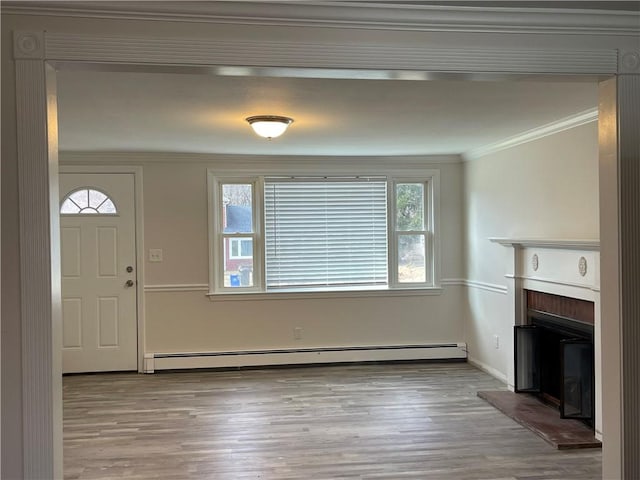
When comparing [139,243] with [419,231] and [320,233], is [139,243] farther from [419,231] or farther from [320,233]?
[419,231]

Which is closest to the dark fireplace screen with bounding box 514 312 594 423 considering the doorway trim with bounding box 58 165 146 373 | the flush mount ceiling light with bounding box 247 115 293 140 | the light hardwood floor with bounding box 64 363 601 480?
the light hardwood floor with bounding box 64 363 601 480

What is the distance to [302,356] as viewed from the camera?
5695mm

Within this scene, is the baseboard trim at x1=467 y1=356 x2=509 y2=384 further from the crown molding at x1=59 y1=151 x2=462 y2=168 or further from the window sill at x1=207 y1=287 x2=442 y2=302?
the crown molding at x1=59 y1=151 x2=462 y2=168

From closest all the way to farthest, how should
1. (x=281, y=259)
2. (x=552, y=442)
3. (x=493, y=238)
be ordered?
(x=552, y=442) → (x=493, y=238) → (x=281, y=259)

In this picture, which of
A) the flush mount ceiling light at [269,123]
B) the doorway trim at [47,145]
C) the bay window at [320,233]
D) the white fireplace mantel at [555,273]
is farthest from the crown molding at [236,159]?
the doorway trim at [47,145]

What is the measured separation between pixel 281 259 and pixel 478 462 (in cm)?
307

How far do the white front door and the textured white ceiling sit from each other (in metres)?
0.48

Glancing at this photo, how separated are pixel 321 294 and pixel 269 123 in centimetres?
248

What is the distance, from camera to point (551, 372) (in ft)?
14.2

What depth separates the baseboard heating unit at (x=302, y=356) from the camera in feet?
18.1

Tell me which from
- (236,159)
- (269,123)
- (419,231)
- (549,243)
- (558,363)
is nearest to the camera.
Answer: (269,123)

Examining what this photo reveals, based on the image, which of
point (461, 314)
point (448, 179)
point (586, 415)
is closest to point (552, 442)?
point (586, 415)

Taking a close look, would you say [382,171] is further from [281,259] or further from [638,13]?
[638,13]

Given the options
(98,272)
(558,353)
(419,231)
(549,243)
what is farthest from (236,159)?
(558,353)
